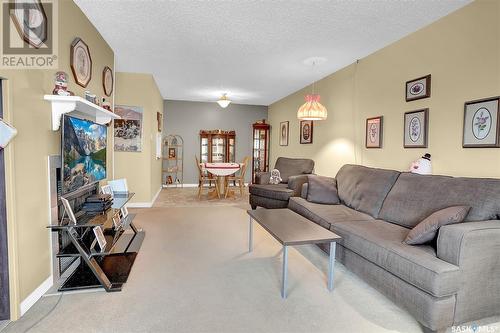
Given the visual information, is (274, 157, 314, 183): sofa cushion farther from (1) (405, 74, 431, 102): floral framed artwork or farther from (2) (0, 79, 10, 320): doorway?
(2) (0, 79, 10, 320): doorway

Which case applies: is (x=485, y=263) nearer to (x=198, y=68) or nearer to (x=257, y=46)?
(x=257, y=46)

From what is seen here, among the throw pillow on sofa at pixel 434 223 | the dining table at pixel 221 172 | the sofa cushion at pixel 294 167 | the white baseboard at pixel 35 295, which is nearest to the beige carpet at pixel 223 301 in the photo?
the white baseboard at pixel 35 295

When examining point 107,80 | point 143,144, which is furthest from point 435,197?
point 143,144

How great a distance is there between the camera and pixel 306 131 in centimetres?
571

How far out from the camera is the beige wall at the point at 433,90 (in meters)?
2.39

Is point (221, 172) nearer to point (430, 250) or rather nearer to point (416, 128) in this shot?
point (416, 128)

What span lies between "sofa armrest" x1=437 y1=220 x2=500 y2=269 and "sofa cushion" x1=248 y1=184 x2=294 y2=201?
2.72 m

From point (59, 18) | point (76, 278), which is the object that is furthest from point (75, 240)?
point (59, 18)

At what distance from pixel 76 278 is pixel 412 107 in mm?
3819

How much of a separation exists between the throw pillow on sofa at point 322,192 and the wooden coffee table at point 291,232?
799 millimetres

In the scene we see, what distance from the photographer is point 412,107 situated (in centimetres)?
314

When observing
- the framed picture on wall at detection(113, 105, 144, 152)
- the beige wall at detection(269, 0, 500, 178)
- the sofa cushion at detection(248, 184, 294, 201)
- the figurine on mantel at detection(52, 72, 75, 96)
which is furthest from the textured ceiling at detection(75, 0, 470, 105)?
the sofa cushion at detection(248, 184, 294, 201)

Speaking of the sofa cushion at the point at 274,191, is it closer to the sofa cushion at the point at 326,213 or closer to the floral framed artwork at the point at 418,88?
the sofa cushion at the point at 326,213

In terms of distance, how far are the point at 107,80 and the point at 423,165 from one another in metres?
4.00
